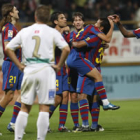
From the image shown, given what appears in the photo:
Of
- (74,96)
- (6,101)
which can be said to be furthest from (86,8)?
(6,101)

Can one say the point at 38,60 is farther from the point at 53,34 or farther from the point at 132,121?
the point at 132,121

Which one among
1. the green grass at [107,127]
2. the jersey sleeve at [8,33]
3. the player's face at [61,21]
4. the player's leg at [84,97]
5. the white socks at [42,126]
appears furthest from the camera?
the player's face at [61,21]

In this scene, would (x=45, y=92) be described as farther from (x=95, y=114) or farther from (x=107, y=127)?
(x=107, y=127)

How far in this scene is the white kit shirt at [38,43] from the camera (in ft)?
19.3

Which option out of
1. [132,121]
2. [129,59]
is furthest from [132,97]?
[132,121]

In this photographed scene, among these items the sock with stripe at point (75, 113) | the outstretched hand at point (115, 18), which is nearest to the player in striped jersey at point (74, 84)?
the sock with stripe at point (75, 113)

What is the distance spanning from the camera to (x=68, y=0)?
57.4ft

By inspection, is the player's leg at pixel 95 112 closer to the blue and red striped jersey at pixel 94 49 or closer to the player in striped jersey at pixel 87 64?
the player in striped jersey at pixel 87 64

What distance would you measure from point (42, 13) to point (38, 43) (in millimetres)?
374

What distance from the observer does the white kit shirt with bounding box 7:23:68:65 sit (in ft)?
19.3

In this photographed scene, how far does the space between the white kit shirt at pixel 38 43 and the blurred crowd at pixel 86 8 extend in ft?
32.1

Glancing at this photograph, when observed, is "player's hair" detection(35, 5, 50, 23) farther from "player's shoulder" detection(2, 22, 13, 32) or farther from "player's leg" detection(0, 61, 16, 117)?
"player's leg" detection(0, 61, 16, 117)

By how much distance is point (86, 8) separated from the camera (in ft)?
54.9

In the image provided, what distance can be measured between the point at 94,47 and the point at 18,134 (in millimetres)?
2620
